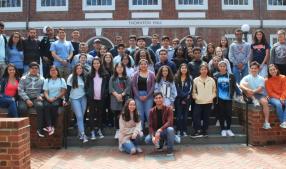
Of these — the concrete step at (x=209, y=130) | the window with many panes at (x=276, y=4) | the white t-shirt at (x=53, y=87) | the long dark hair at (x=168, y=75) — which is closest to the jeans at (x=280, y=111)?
the concrete step at (x=209, y=130)

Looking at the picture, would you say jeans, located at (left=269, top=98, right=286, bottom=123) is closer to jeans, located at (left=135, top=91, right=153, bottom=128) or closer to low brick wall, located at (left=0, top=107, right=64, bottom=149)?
jeans, located at (left=135, top=91, right=153, bottom=128)

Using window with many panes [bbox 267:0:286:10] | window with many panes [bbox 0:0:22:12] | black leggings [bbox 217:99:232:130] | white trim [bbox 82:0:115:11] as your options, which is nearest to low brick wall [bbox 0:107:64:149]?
black leggings [bbox 217:99:232:130]

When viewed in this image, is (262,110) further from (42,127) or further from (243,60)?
(42,127)

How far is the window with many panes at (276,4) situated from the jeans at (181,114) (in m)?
13.3

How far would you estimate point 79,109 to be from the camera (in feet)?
29.1

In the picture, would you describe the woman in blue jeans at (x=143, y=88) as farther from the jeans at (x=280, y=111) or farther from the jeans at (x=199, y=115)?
the jeans at (x=280, y=111)

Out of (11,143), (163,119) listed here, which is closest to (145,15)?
(163,119)

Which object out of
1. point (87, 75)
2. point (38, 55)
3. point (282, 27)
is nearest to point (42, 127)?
point (87, 75)

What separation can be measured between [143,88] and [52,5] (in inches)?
500

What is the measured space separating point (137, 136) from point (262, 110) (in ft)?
8.99

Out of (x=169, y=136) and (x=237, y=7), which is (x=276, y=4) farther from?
(x=169, y=136)

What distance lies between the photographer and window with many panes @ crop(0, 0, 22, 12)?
20.2 metres

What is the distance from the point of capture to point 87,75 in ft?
29.8

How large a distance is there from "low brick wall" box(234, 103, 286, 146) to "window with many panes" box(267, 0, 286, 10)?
1295 cm
